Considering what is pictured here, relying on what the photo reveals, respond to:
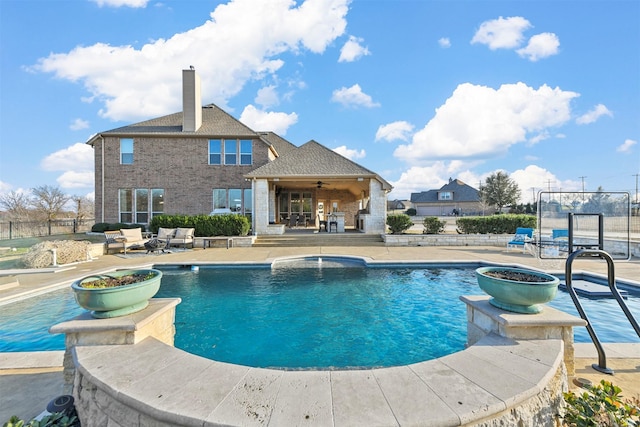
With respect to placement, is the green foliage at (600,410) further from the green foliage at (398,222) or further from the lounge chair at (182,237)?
the lounge chair at (182,237)

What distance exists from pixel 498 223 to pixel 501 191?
30.0 m

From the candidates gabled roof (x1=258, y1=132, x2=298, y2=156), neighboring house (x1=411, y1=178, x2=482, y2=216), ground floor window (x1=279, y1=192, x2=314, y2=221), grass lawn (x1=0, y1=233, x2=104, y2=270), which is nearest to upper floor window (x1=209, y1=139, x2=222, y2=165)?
ground floor window (x1=279, y1=192, x2=314, y2=221)

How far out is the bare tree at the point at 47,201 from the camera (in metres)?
23.3

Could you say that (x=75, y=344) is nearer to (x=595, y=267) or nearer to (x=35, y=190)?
(x=595, y=267)

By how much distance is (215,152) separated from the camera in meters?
18.9

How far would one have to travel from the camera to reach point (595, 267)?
866 centimetres

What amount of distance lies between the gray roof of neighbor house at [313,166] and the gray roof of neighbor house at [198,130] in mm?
3901

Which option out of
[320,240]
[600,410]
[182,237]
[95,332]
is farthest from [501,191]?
[95,332]

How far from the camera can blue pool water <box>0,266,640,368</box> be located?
4.22 meters

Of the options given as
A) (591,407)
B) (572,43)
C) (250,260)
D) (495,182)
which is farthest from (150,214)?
(495,182)

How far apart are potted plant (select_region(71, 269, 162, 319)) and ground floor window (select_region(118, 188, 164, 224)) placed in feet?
57.1

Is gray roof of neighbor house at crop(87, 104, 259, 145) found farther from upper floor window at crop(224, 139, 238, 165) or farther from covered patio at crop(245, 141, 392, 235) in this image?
covered patio at crop(245, 141, 392, 235)

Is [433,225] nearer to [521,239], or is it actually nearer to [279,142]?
[521,239]

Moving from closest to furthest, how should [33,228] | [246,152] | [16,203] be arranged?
[33,228]
[246,152]
[16,203]
